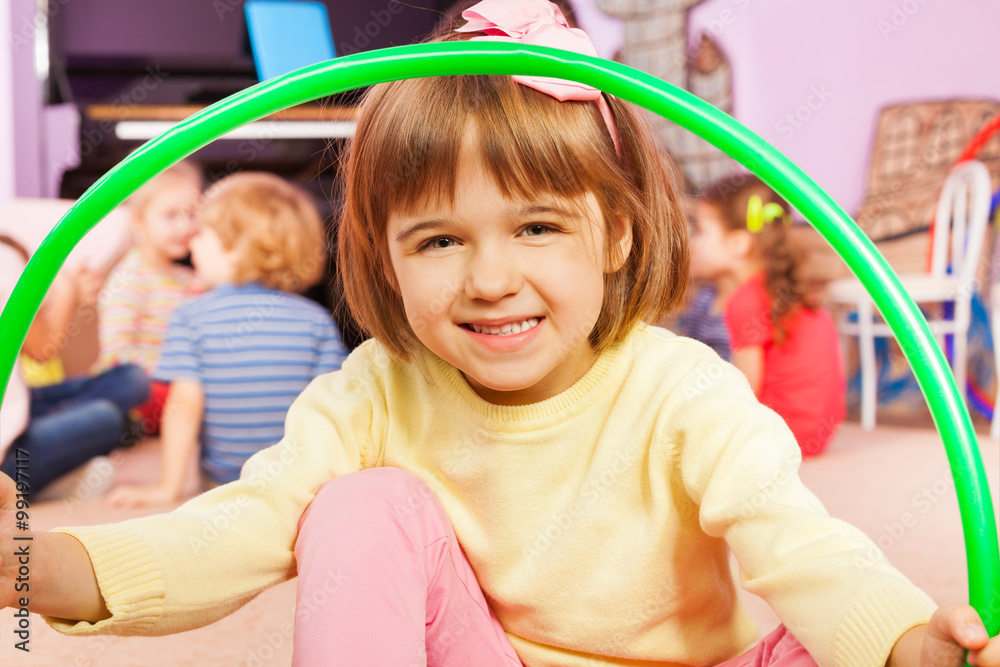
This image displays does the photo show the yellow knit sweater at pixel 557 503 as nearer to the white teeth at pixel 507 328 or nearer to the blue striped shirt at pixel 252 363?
the white teeth at pixel 507 328

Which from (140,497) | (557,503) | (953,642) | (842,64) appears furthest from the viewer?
(842,64)

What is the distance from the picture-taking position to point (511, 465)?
789mm

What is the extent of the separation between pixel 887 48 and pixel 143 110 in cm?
215

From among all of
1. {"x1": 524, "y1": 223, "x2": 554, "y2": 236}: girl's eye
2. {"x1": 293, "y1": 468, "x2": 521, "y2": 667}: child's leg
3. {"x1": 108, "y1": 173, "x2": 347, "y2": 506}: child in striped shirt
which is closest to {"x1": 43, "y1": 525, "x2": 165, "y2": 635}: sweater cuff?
{"x1": 293, "y1": 468, "x2": 521, "y2": 667}: child's leg

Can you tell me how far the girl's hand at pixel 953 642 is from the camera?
19.9 inches

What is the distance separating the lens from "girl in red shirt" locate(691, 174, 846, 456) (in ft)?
6.67

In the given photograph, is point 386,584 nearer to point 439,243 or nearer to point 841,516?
point 439,243

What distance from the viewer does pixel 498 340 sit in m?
0.72

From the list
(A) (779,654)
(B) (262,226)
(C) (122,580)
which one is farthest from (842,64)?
(C) (122,580)

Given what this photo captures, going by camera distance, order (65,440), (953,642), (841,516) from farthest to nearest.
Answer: (65,440), (841,516), (953,642)

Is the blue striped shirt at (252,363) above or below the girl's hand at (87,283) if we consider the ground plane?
below

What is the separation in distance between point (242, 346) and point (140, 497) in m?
0.34

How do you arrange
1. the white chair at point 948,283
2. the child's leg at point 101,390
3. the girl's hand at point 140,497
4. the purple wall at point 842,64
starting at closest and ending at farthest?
the girl's hand at point 140,497 < the child's leg at point 101,390 < the white chair at point 948,283 < the purple wall at point 842,64

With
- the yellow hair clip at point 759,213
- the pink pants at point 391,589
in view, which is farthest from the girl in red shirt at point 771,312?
the pink pants at point 391,589
